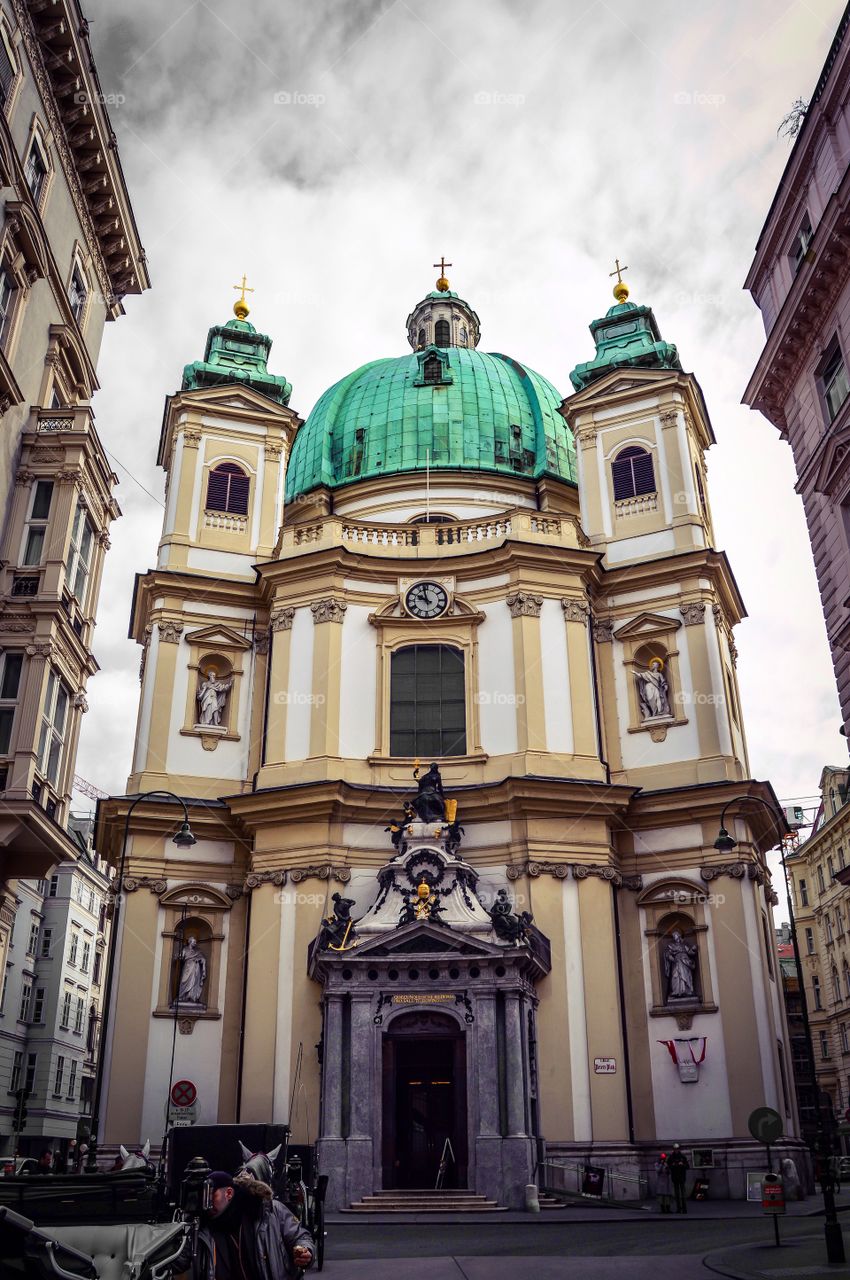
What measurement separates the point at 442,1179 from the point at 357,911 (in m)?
6.74

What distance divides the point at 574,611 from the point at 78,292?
52.1 ft

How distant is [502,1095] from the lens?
956 inches

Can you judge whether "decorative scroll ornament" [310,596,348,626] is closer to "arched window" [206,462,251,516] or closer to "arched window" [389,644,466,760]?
"arched window" [389,644,466,760]

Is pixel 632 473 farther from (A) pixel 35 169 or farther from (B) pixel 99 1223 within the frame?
(B) pixel 99 1223

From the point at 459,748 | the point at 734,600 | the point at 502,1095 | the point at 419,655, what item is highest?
the point at 734,600

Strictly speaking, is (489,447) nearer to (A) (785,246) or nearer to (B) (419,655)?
(B) (419,655)

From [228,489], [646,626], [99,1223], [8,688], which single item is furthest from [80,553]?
[646,626]

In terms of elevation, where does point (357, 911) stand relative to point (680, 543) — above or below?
below

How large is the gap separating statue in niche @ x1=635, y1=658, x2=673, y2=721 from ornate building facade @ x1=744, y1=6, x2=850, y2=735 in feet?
32.3

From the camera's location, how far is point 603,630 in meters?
33.6

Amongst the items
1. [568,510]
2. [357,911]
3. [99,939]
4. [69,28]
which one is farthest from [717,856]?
[99,939]

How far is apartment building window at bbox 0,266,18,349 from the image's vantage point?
20.5m

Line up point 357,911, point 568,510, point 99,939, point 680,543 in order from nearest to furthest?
point 357,911 → point 680,543 → point 568,510 → point 99,939

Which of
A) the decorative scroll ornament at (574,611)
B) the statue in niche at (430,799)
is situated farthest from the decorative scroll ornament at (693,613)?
the statue in niche at (430,799)
